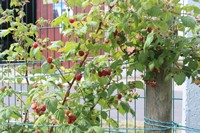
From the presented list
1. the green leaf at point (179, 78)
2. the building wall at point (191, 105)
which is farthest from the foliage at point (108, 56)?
the building wall at point (191, 105)

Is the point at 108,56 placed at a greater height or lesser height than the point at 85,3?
lesser

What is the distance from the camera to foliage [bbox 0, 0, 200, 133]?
1917 millimetres

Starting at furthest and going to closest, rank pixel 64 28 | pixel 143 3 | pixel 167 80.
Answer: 1. pixel 64 28
2. pixel 167 80
3. pixel 143 3

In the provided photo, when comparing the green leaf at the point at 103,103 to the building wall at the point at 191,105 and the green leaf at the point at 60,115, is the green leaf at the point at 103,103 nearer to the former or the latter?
the green leaf at the point at 60,115

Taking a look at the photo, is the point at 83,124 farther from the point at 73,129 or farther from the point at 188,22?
the point at 188,22

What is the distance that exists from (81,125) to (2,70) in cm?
116

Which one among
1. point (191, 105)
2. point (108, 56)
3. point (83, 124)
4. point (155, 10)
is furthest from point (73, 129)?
point (191, 105)

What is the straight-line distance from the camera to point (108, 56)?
7.19ft

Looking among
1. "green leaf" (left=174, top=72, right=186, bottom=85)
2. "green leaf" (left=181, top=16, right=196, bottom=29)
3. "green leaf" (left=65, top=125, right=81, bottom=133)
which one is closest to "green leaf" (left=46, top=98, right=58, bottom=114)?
"green leaf" (left=65, top=125, right=81, bottom=133)

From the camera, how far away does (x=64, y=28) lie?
2.09 meters

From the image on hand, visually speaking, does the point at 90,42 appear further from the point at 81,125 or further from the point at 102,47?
the point at 81,125

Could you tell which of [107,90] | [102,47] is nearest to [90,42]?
[102,47]

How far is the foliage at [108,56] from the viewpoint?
1917mm

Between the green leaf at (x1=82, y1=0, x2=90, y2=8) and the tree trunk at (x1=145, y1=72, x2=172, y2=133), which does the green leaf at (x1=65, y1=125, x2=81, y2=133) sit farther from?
the green leaf at (x1=82, y1=0, x2=90, y2=8)
